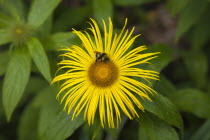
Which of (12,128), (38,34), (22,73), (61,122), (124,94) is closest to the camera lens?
(124,94)

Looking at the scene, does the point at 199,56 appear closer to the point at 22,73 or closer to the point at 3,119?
the point at 22,73

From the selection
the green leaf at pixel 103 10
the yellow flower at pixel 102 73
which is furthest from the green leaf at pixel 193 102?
the green leaf at pixel 103 10

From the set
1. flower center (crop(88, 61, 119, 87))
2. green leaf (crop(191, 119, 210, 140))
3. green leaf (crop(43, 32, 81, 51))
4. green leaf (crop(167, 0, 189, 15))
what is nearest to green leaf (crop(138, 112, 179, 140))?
flower center (crop(88, 61, 119, 87))

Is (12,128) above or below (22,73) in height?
below

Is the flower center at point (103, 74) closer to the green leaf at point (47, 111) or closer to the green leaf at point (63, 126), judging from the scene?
the green leaf at point (63, 126)

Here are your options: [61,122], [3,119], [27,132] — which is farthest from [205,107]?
[3,119]

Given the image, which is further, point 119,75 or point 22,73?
point 22,73

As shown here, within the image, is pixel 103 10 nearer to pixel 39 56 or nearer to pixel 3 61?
pixel 39 56
